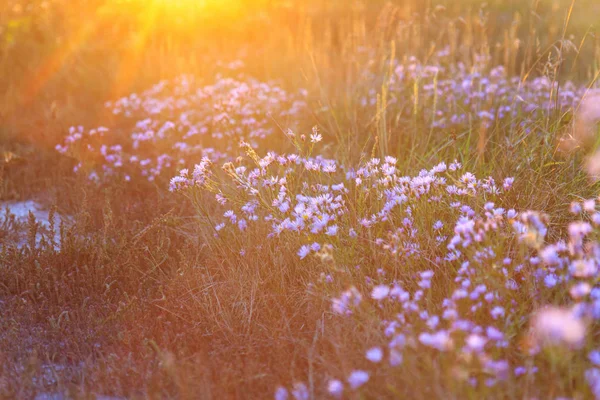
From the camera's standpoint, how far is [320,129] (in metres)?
4.91

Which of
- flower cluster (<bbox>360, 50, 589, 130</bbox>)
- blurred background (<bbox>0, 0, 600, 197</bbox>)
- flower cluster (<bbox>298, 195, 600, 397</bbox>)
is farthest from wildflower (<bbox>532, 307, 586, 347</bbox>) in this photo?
blurred background (<bbox>0, 0, 600, 197</bbox>)

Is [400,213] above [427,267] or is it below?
above

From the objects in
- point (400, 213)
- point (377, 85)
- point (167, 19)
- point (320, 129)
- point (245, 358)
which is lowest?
point (245, 358)

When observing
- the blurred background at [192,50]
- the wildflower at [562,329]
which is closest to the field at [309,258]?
the wildflower at [562,329]

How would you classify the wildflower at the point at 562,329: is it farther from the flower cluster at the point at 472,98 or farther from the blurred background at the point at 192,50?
the blurred background at the point at 192,50

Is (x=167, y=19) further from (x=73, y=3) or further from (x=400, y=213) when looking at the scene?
(x=400, y=213)

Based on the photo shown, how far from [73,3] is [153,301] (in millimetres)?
6200

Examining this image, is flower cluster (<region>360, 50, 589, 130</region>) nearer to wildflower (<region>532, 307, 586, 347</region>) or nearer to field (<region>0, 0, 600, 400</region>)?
field (<region>0, 0, 600, 400</region>)

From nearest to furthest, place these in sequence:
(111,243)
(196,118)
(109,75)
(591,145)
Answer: (111,243), (591,145), (196,118), (109,75)

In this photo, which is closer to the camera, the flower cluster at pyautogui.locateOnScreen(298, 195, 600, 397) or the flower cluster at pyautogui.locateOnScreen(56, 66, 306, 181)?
the flower cluster at pyautogui.locateOnScreen(298, 195, 600, 397)

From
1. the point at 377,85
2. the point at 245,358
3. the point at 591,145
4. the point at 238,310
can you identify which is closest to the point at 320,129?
the point at 377,85

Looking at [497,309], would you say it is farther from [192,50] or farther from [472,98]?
[192,50]

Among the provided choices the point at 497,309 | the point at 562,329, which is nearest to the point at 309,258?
the point at 497,309

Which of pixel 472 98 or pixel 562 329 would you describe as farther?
pixel 472 98
